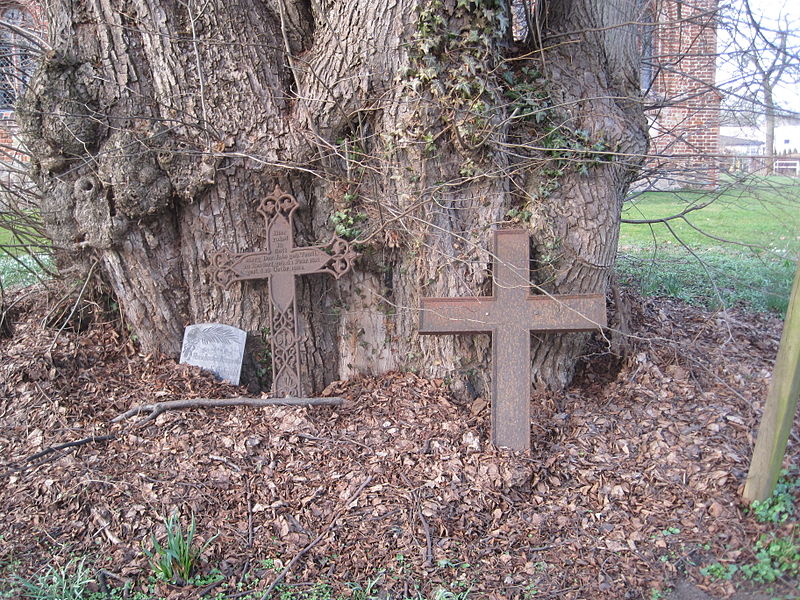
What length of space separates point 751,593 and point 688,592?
9.5 inches

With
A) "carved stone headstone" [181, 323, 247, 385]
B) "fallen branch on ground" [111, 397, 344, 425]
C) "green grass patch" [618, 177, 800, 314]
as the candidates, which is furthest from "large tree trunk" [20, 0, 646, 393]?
"green grass patch" [618, 177, 800, 314]

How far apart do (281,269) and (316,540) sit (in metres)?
1.67

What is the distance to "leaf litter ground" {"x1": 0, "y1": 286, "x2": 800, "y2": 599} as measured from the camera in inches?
115

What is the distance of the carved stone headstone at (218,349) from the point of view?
416cm

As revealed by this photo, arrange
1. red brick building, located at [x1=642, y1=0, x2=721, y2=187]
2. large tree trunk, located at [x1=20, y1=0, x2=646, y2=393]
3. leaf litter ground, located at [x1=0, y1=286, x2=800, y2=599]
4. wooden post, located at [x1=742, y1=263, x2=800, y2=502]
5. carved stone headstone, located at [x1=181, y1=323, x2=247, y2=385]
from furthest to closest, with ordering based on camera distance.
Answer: carved stone headstone, located at [x1=181, y1=323, x2=247, y2=385] → red brick building, located at [x1=642, y1=0, x2=721, y2=187] → large tree trunk, located at [x1=20, y1=0, x2=646, y2=393] → leaf litter ground, located at [x1=0, y1=286, x2=800, y2=599] → wooden post, located at [x1=742, y1=263, x2=800, y2=502]

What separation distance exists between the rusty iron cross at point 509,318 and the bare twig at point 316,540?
2.61 ft

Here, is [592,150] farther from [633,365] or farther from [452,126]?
[633,365]

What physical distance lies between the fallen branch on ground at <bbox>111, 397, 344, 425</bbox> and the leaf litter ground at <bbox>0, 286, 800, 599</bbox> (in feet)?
0.19

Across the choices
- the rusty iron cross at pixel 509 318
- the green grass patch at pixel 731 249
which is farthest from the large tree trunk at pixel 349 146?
the green grass patch at pixel 731 249

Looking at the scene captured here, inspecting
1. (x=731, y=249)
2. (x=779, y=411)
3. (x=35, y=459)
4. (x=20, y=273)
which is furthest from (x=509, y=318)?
(x=20, y=273)

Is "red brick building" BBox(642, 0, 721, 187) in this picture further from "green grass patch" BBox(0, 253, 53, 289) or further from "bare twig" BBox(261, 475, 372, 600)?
"green grass patch" BBox(0, 253, 53, 289)

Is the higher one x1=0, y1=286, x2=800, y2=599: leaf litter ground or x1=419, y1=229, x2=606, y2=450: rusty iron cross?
x1=419, y1=229, x2=606, y2=450: rusty iron cross

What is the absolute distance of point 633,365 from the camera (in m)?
4.05

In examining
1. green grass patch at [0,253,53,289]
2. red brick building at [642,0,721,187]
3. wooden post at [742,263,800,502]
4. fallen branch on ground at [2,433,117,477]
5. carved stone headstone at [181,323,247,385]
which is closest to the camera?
wooden post at [742,263,800,502]
